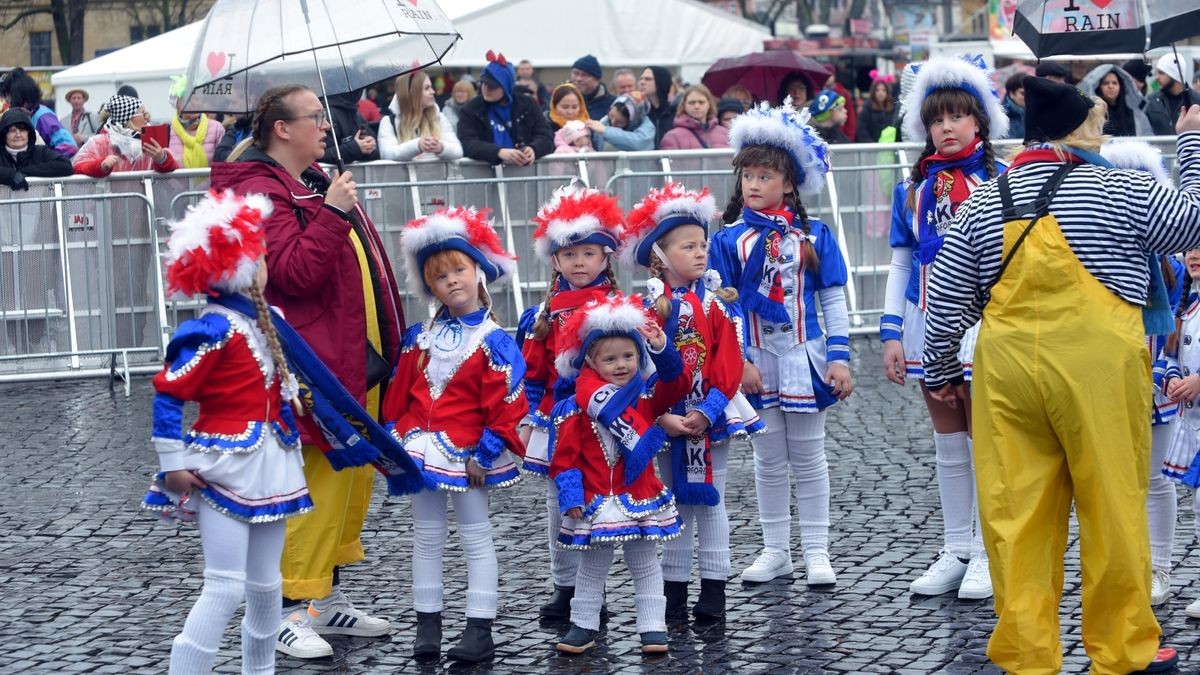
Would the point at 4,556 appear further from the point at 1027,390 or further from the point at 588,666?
the point at 1027,390

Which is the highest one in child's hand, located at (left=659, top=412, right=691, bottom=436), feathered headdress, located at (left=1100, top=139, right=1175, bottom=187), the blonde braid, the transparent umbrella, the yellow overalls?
the transparent umbrella

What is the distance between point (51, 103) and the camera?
2941 cm

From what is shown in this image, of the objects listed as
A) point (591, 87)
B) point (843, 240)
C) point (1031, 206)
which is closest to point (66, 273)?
point (591, 87)

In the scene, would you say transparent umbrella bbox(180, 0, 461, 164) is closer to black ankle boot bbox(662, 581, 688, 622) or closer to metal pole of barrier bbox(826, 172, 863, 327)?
black ankle boot bbox(662, 581, 688, 622)

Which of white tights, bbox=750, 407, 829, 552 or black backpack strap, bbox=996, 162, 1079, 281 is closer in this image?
black backpack strap, bbox=996, 162, 1079, 281

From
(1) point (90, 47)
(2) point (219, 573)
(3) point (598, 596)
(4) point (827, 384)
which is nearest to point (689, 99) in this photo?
(4) point (827, 384)

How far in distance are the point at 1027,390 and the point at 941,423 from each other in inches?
61.0

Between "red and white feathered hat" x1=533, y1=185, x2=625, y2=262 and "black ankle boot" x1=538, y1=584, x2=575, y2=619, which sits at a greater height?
"red and white feathered hat" x1=533, y1=185, x2=625, y2=262

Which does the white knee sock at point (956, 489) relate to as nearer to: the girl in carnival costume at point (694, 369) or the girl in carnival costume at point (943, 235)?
the girl in carnival costume at point (943, 235)

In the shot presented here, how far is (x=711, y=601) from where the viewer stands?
667 centimetres

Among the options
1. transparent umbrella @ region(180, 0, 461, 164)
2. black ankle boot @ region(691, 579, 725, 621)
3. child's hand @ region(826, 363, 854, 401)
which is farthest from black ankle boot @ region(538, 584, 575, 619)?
transparent umbrella @ region(180, 0, 461, 164)

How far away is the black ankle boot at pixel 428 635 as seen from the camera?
6215 millimetres

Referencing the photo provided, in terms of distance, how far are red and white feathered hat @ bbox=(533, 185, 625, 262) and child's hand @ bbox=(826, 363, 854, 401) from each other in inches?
43.1

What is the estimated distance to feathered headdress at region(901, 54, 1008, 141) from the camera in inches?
270
